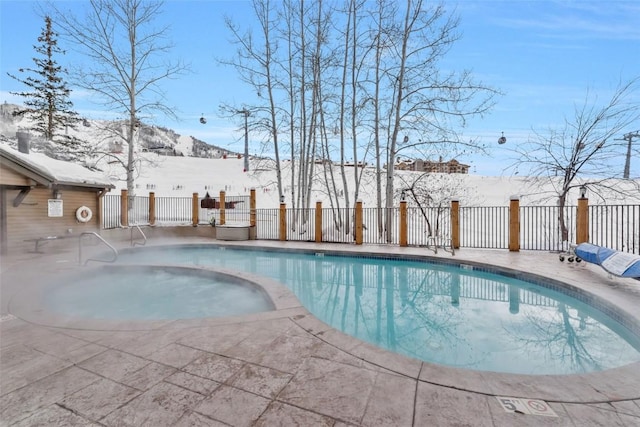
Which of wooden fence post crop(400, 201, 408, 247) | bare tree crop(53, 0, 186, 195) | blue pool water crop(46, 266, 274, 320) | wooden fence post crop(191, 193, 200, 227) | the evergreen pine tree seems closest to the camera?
blue pool water crop(46, 266, 274, 320)

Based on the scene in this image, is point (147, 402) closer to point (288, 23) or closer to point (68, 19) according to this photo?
point (288, 23)

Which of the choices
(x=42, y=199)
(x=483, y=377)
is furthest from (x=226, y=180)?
(x=483, y=377)

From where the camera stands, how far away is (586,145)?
8.19 meters

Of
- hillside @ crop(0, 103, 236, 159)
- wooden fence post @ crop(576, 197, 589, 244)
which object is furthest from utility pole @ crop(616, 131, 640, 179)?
hillside @ crop(0, 103, 236, 159)

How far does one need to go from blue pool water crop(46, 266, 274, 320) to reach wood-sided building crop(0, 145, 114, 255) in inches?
111

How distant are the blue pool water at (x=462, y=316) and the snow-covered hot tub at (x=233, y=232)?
3.29 meters

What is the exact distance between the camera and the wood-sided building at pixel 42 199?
7730mm

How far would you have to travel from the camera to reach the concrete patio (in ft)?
5.64

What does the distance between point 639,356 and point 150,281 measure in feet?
22.2

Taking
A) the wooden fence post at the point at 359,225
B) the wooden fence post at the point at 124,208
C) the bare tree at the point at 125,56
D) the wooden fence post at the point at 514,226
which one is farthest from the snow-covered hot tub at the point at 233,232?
the wooden fence post at the point at 514,226

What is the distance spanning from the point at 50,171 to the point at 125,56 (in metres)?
6.25

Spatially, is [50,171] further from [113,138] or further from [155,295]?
[113,138]

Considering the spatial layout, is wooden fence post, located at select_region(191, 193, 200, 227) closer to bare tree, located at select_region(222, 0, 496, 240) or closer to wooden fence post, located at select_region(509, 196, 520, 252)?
bare tree, located at select_region(222, 0, 496, 240)

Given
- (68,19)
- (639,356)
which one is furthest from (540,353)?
(68,19)
